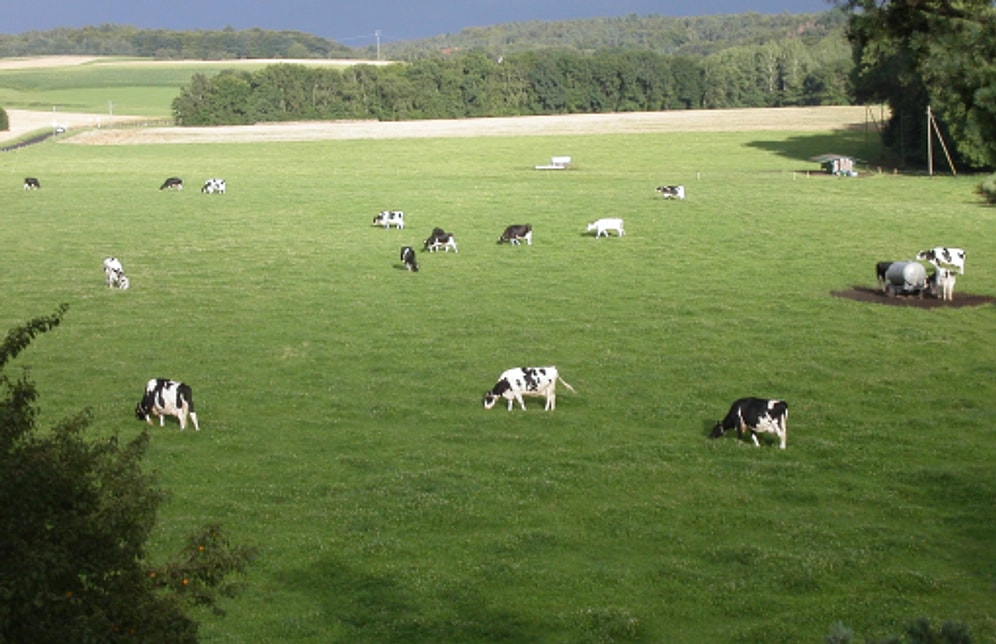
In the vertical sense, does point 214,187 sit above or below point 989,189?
below

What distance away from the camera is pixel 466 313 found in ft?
98.5

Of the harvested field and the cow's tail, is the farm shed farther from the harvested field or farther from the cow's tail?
the cow's tail

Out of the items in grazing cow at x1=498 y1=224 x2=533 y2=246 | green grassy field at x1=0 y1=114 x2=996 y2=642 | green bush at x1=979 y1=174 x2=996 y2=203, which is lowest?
green grassy field at x1=0 y1=114 x2=996 y2=642

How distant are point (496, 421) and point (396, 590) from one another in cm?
732

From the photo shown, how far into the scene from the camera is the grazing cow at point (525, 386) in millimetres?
21469

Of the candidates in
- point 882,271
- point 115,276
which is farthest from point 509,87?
point 882,271

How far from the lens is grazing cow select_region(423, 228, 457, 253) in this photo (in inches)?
1609

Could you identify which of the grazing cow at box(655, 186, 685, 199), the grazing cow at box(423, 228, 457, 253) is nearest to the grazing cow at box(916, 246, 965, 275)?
the grazing cow at box(423, 228, 457, 253)

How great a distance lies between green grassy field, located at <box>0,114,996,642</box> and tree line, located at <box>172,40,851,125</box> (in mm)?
94802

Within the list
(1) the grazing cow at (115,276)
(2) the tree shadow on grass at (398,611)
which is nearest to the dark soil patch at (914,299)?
(2) the tree shadow on grass at (398,611)

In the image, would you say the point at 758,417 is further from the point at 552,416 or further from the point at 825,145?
the point at 825,145

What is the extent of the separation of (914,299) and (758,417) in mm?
14595

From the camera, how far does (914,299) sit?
3152 cm

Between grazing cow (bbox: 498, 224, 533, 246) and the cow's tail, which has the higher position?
grazing cow (bbox: 498, 224, 533, 246)
